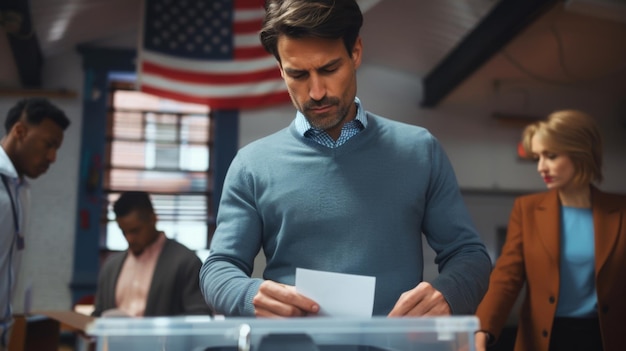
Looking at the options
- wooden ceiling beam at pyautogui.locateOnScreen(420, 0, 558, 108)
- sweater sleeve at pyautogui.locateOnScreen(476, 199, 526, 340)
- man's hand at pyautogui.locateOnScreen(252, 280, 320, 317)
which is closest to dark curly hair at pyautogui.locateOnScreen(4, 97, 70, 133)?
sweater sleeve at pyautogui.locateOnScreen(476, 199, 526, 340)

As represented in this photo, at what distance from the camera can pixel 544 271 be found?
201cm

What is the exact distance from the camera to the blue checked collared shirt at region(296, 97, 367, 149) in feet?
4.27

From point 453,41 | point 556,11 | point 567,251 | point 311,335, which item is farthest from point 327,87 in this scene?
point 453,41

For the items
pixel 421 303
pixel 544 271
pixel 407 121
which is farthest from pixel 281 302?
pixel 407 121

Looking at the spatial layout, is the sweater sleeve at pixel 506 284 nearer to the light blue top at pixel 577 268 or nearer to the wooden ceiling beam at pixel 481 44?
the light blue top at pixel 577 268

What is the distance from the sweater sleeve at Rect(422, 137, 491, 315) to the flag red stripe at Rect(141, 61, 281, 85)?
12.5 feet

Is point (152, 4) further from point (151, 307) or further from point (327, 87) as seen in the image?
point (327, 87)

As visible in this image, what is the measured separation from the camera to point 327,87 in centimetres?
122

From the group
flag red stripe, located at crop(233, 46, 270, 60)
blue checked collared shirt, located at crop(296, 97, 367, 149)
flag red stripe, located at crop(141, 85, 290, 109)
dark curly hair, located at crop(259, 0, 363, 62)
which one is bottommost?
blue checked collared shirt, located at crop(296, 97, 367, 149)

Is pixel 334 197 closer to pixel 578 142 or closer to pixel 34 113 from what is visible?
pixel 578 142

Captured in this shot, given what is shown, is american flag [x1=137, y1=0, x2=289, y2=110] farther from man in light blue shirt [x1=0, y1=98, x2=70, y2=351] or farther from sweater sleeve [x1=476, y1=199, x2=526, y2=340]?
sweater sleeve [x1=476, y1=199, x2=526, y2=340]

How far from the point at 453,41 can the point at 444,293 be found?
425 centimetres

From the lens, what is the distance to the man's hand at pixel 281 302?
978mm

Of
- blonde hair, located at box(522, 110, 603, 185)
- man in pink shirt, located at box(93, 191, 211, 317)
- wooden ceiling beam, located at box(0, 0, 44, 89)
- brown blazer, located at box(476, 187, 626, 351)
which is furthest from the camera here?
wooden ceiling beam, located at box(0, 0, 44, 89)
